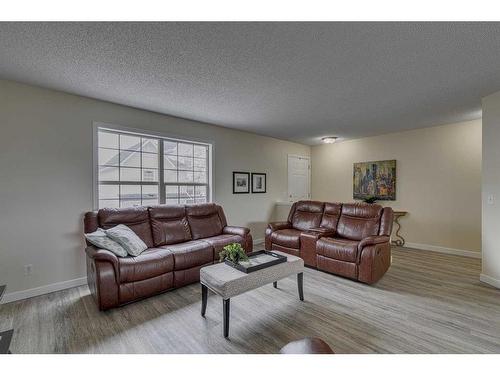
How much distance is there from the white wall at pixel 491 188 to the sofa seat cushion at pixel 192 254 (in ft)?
12.1

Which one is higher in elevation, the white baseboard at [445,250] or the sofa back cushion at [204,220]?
the sofa back cushion at [204,220]

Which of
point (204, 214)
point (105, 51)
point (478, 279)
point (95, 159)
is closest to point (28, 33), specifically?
point (105, 51)

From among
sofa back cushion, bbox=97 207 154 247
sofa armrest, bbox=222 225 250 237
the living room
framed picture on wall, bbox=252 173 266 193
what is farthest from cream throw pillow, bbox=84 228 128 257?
framed picture on wall, bbox=252 173 266 193

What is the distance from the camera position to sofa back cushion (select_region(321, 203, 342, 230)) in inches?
159

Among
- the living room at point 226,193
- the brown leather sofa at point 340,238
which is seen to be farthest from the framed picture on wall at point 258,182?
the brown leather sofa at point 340,238

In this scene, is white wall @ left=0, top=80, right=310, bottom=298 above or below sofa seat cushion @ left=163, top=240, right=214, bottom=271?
above

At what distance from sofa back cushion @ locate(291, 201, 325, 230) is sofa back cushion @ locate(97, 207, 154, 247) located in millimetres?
2596

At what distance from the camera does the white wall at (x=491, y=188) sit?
296cm

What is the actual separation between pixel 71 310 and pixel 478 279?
5.05m

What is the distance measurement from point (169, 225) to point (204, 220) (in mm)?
619

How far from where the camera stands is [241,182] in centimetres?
507

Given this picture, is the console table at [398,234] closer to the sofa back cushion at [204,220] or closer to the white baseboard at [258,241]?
the white baseboard at [258,241]

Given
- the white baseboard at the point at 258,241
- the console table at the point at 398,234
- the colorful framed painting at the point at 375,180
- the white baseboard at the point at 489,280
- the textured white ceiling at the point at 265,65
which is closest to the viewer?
the textured white ceiling at the point at 265,65

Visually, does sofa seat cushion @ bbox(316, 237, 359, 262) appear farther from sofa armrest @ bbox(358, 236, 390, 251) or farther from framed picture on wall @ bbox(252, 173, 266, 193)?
framed picture on wall @ bbox(252, 173, 266, 193)
